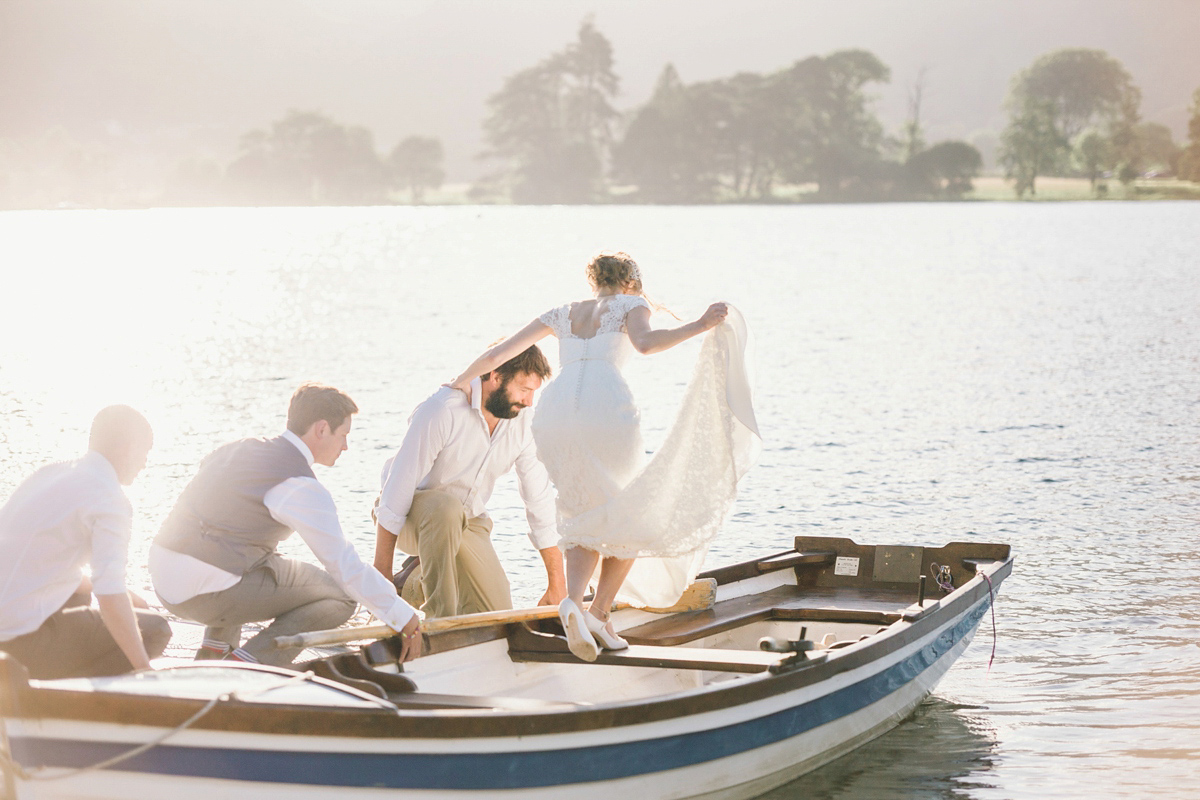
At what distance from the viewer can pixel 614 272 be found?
6293 millimetres

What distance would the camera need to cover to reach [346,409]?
565cm

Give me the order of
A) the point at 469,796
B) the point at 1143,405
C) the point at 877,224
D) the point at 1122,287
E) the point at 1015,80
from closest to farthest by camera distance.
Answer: the point at 469,796 < the point at 1143,405 < the point at 1122,287 < the point at 877,224 < the point at 1015,80

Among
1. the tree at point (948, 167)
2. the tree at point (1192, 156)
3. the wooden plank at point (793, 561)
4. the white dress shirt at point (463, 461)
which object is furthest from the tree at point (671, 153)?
the white dress shirt at point (463, 461)

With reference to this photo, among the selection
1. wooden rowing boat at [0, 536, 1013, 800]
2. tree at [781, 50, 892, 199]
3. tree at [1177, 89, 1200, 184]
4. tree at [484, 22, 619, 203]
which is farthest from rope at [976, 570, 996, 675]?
tree at [484, 22, 619, 203]

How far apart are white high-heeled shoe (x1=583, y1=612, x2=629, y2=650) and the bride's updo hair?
5.10ft

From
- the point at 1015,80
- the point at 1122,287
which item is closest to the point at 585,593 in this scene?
the point at 1122,287

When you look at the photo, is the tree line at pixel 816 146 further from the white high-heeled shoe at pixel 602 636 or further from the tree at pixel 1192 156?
the white high-heeled shoe at pixel 602 636

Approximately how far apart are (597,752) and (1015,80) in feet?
570

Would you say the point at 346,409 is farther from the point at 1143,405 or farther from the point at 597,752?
the point at 1143,405

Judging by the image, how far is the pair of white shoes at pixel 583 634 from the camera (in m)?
5.83

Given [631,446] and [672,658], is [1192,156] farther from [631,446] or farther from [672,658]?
[672,658]

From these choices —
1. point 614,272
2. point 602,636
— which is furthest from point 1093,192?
point 602,636

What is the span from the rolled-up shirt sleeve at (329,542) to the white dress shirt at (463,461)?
1.28m

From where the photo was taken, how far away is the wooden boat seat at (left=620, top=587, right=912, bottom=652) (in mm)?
6789
